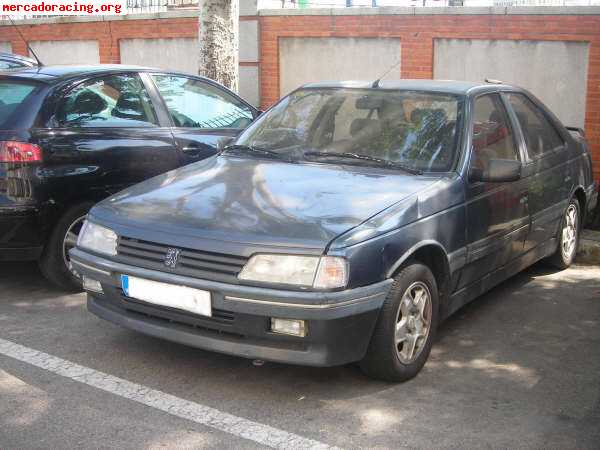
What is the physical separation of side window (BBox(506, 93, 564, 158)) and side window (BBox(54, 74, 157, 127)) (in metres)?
2.78

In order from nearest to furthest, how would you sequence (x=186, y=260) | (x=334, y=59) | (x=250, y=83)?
(x=186, y=260), (x=334, y=59), (x=250, y=83)

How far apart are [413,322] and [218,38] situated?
5.57m

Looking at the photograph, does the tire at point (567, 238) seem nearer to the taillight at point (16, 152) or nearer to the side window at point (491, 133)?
the side window at point (491, 133)

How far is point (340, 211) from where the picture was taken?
4.17m

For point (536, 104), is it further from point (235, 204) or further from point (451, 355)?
point (235, 204)

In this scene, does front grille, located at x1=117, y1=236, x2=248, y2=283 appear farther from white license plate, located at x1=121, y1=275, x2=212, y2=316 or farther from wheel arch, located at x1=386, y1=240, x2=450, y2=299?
wheel arch, located at x1=386, y1=240, x2=450, y2=299

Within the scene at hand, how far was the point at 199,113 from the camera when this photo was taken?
22.6 feet

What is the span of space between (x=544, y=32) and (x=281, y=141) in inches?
201

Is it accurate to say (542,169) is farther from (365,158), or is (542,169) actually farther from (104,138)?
(104,138)

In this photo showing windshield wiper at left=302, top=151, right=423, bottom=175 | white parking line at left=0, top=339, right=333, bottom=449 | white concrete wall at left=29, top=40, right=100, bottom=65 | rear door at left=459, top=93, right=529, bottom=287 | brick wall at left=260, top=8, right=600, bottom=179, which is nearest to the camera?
white parking line at left=0, top=339, right=333, bottom=449

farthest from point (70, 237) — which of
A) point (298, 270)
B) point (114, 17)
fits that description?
point (114, 17)

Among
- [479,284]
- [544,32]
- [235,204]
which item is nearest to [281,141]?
[235,204]

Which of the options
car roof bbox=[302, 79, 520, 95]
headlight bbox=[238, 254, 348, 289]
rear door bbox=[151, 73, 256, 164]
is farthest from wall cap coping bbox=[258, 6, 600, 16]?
headlight bbox=[238, 254, 348, 289]

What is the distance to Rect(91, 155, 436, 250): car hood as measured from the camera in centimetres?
400
